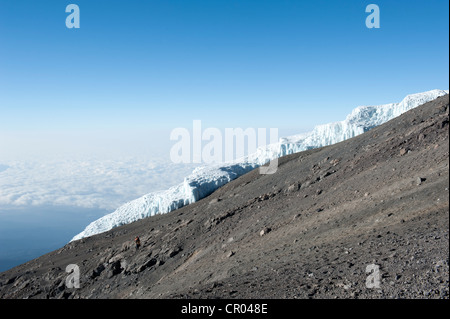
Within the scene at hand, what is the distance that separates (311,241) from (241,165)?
34.5 meters

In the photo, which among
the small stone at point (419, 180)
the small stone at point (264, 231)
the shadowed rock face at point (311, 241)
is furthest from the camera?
the small stone at point (264, 231)

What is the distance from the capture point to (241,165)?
4778 centimetres

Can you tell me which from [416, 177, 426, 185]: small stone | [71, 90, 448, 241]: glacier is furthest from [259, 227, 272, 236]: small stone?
[71, 90, 448, 241]: glacier

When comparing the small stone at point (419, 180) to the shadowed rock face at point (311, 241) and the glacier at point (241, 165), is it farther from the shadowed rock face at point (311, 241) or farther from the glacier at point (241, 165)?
the glacier at point (241, 165)

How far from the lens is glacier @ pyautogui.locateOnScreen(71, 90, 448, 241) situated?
3775cm

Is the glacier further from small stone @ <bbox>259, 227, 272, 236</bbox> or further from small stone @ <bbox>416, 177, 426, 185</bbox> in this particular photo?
small stone @ <bbox>416, 177, 426, 185</bbox>

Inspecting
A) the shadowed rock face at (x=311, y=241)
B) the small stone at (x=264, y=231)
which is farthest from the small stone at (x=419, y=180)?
the small stone at (x=264, y=231)

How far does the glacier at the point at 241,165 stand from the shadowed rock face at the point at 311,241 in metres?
9.09

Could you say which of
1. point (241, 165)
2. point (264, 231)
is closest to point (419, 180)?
point (264, 231)

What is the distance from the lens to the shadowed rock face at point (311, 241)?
9.20 m

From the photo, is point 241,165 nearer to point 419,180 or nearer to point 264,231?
point 264,231

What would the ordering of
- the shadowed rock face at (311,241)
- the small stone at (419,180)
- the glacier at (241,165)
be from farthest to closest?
the glacier at (241,165), the small stone at (419,180), the shadowed rock face at (311,241)
